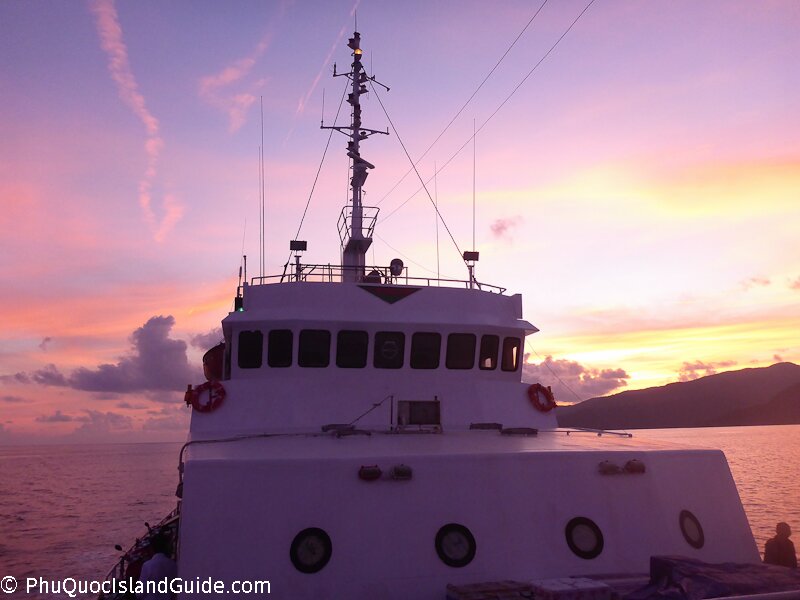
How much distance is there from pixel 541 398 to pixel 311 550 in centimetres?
864

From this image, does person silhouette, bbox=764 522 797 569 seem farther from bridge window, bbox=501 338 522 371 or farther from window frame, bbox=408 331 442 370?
window frame, bbox=408 331 442 370

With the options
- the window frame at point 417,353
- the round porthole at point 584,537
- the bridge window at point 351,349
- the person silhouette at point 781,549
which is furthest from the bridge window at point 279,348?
the person silhouette at point 781,549

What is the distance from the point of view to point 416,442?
12.5 metres

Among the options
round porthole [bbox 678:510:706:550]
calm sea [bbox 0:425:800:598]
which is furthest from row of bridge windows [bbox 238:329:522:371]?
calm sea [bbox 0:425:800:598]

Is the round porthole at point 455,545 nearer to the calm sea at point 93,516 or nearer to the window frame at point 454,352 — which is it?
the window frame at point 454,352

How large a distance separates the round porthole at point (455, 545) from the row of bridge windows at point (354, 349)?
5775 mm

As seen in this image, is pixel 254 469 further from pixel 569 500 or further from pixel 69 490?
pixel 69 490

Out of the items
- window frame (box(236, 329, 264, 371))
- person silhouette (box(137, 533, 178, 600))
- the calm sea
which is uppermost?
window frame (box(236, 329, 264, 371))

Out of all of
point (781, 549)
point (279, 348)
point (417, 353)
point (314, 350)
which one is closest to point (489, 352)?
point (417, 353)

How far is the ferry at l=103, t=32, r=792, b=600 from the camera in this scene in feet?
32.3

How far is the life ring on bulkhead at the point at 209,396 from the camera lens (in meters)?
14.9

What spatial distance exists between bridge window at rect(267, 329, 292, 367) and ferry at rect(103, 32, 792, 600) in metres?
0.08

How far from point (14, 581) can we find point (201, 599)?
3202 cm

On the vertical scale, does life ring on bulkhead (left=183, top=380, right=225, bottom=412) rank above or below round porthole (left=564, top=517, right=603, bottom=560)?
above
